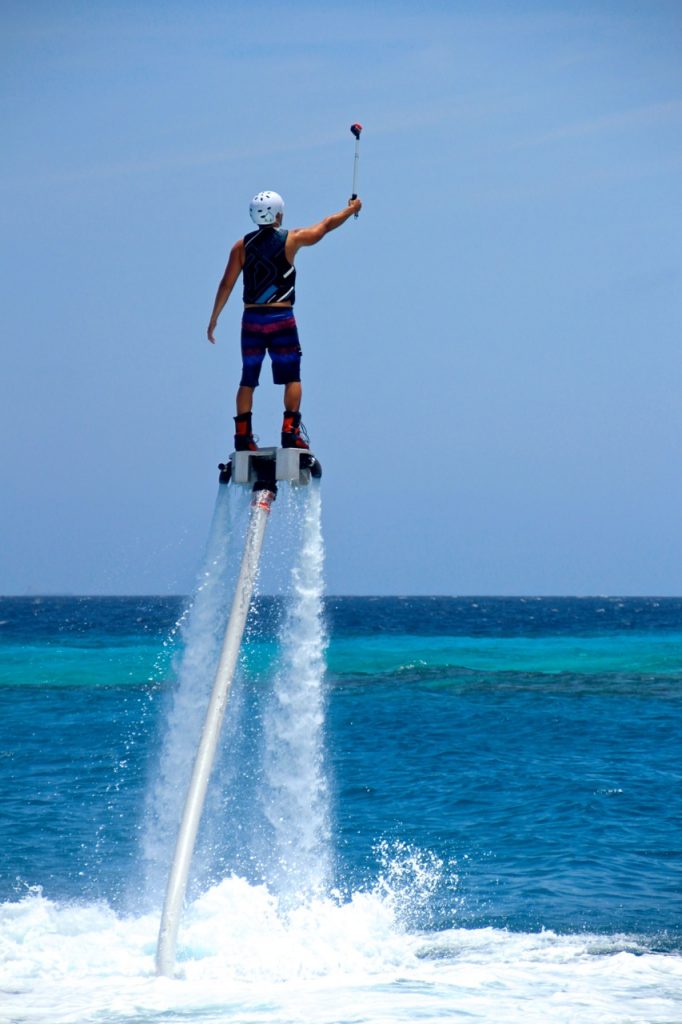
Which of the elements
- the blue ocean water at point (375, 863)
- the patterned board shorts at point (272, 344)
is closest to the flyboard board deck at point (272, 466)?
the patterned board shorts at point (272, 344)

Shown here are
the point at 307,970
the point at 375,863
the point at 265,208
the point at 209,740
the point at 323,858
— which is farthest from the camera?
the point at 375,863

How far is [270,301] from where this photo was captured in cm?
1020

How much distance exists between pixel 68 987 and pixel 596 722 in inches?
881

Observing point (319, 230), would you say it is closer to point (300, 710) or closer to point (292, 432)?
point (292, 432)

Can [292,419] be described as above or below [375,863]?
above

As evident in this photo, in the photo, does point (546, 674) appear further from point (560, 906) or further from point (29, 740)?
point (560, 906)

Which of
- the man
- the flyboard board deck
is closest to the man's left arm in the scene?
the man

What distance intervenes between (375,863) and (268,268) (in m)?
9.14

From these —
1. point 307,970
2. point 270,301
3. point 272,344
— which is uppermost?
point 270,301

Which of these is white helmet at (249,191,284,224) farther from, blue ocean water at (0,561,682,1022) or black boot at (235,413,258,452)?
blue ocean water at (0,561,682,1022)

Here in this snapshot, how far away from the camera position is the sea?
418 inches

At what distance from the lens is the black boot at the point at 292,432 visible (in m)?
10.2

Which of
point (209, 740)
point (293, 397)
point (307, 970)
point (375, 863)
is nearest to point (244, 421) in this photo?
point (293, 397)

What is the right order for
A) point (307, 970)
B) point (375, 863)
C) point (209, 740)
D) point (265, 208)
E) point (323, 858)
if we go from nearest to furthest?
point (209, 740), point (265, 208), point (307, 970), point (323, 858), point (375, 863)
